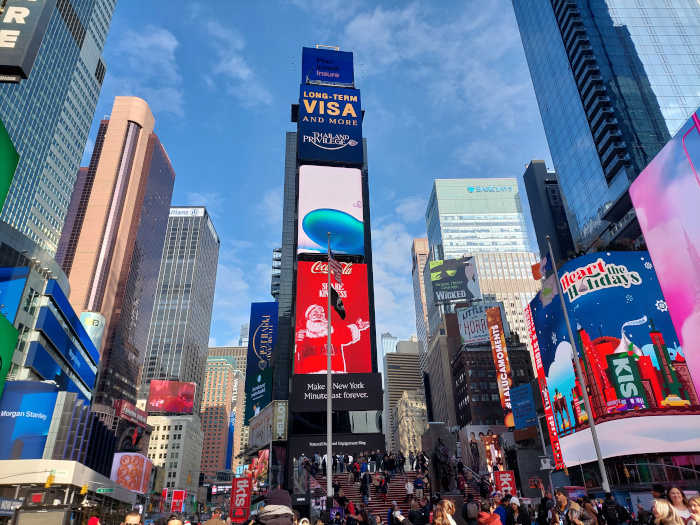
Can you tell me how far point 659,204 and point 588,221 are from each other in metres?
70.1

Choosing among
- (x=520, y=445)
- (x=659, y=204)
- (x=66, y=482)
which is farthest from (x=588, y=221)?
(x=66, y=482)

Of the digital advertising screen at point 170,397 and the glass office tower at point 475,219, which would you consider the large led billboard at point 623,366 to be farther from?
the glass office tower at point 475,219

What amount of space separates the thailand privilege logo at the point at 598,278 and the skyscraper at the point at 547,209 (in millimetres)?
69296

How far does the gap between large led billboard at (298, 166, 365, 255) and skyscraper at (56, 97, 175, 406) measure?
374ft

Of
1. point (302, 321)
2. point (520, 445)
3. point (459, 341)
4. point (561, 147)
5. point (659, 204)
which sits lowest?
point (520, 445)

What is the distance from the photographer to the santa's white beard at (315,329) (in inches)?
1721

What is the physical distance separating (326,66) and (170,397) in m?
118

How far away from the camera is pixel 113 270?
152 m

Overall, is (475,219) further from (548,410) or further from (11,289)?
(11,289)

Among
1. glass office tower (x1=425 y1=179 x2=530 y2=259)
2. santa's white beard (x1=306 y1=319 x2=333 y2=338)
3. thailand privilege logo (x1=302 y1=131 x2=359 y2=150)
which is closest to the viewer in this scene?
santa's white beard (x1=306 y1=319 x2=333 y2=338)

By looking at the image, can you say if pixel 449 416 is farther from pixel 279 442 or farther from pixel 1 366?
pixel 1 366

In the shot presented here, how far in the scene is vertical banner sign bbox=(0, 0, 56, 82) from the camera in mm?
21438

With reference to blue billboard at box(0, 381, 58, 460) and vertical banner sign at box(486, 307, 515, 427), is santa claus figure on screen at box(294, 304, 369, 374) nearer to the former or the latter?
blue billboard at box(0, 381, 58, 460)

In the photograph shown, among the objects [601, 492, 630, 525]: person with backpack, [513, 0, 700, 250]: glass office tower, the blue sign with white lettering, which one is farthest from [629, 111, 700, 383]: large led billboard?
[513, 0, 700, 250]: glass office tower
